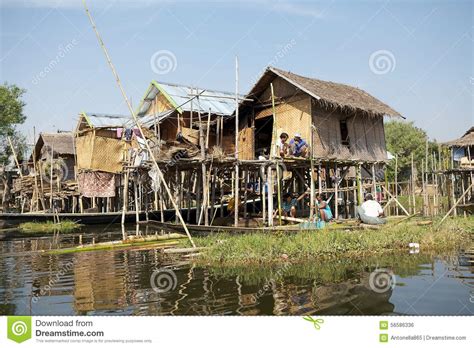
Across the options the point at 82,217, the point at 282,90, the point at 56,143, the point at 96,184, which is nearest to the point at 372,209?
the point at 282,90

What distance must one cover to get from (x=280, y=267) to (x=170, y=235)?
510cm

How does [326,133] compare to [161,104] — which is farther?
[161,104]

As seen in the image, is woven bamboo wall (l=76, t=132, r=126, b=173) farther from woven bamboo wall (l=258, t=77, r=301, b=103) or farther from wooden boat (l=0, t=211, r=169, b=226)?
woven bamboo wall (l=258, t=77, r=301, b=103)

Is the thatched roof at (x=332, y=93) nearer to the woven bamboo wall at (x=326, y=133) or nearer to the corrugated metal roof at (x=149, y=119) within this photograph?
the woven bamboo wall at (x=326, y=133)

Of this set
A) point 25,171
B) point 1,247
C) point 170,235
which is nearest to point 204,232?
point 170,235

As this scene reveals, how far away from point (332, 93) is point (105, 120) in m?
13.2

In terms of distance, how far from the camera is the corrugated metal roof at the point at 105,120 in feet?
75.3

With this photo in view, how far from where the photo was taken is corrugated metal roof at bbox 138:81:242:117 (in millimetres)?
19188

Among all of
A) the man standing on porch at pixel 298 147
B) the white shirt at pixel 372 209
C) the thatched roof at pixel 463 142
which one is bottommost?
the white shirt at pixel 372 209

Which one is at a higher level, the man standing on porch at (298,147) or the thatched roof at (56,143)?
the thatched roof at (56,143)

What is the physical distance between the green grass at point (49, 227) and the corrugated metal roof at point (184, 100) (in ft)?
21.2

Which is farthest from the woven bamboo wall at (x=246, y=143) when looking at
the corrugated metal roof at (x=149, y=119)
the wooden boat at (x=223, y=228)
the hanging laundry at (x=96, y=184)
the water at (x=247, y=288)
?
the hanging laundry at (x=96, y=184)

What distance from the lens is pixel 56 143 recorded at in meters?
25.0
